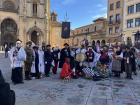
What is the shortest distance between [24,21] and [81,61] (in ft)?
178

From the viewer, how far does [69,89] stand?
12273mm

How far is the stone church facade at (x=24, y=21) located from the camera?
226ft

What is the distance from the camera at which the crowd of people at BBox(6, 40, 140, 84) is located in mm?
15866

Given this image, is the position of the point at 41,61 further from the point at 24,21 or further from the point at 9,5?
the point at 9,5

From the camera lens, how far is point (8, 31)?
2707 inches

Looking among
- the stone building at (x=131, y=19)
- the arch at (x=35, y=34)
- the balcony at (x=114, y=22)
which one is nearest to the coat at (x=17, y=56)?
the stone building at (x=131, y=19)

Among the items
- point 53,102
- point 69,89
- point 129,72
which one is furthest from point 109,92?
point 129,72

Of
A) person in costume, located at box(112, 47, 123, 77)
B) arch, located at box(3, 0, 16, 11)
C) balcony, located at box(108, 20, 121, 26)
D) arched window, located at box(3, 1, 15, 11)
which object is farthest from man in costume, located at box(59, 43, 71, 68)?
arched window, located at box(3, 1, 15, 11)

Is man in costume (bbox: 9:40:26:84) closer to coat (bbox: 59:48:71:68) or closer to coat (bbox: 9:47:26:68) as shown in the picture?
coat (bbox: 9:47:26:68)

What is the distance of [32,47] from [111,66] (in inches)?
175

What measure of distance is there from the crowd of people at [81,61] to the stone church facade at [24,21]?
166 feet

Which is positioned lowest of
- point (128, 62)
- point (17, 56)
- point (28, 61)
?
point (128, 62)

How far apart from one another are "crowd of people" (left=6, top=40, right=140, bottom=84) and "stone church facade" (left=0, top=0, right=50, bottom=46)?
1997 inches

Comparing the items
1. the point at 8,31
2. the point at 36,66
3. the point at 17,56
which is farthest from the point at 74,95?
the point at 8,31
